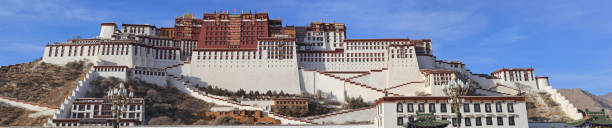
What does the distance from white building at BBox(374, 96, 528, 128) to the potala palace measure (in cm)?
3174

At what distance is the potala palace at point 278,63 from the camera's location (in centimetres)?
8088

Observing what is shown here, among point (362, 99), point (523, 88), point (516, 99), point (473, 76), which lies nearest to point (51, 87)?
point (362, 99)

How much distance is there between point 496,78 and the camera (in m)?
91.8

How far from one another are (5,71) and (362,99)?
60400mm

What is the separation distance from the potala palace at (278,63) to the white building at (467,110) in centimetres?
3174

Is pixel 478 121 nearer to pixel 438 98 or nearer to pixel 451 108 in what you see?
pixel 451 108

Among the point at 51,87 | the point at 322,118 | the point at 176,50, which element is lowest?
the point at 322,118

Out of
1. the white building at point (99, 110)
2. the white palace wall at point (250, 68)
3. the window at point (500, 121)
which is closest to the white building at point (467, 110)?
the window at point (500, 121)

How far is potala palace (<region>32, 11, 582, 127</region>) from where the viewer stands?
3184 inches

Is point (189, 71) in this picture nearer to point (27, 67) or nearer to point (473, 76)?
point (27, 67)

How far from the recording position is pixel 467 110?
148 ft

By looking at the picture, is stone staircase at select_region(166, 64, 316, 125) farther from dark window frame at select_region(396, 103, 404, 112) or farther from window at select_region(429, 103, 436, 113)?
window at select_region(429, 103, 436, 113)

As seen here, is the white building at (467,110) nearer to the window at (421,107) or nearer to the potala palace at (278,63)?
the window at (421,107)

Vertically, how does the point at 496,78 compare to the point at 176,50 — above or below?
below
